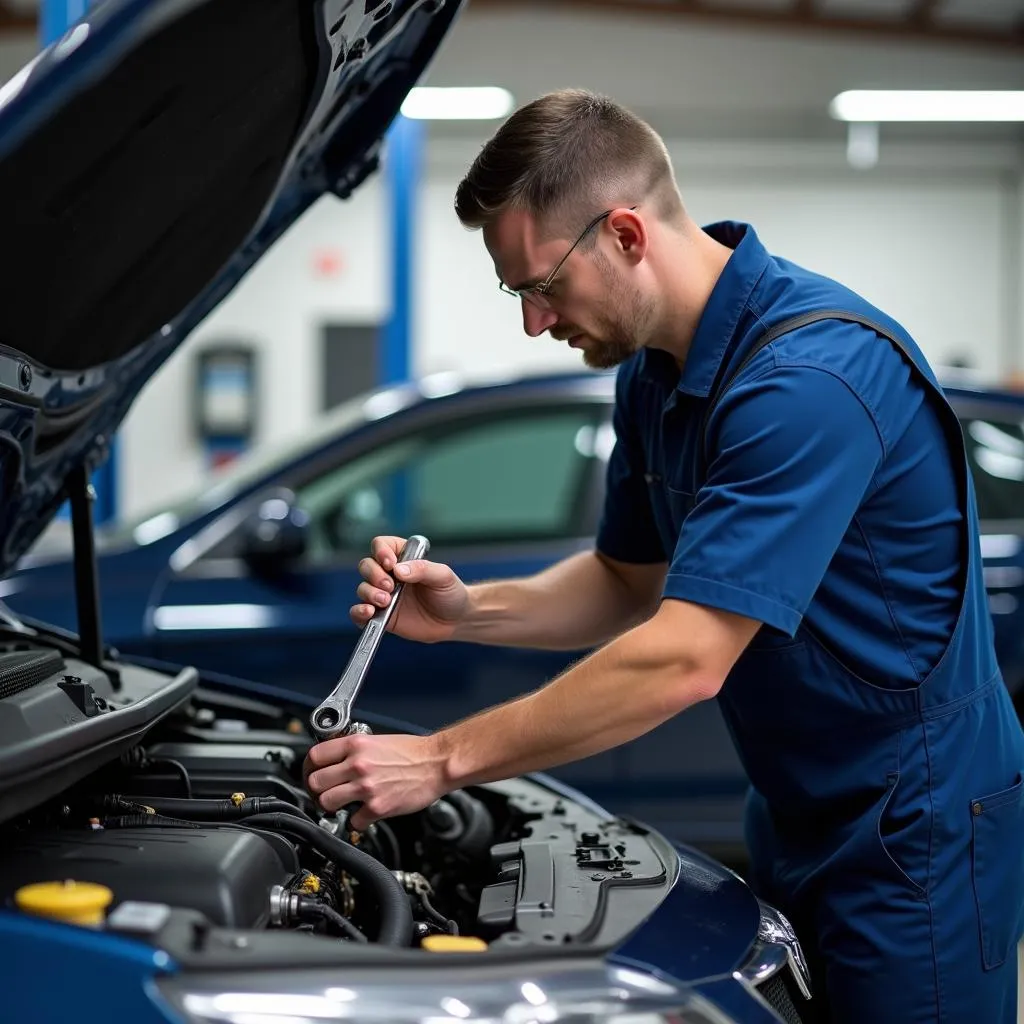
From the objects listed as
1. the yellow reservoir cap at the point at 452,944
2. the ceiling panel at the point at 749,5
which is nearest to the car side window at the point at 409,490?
the yellow reservoir cap at the point at 452,944

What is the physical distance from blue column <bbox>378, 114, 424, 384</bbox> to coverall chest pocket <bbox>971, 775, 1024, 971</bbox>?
19.4 feet

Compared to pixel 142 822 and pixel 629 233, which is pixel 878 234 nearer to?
pixel 629 233

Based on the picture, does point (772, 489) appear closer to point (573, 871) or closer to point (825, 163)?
point (573, 871)

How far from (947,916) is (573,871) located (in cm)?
47

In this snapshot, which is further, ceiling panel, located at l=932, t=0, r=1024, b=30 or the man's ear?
ceiling panel, located at l=932, t=0, r=1024, b=30

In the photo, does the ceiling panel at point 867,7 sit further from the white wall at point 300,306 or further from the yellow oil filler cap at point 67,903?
the yellow oil filler cap at point 67,903

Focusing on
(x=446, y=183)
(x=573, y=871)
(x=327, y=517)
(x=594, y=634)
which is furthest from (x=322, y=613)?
(x=446, y=183)

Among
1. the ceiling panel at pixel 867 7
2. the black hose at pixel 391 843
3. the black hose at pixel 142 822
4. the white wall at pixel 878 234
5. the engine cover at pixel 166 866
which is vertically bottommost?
the black hose at pixel 391 843

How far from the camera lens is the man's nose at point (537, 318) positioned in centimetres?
167

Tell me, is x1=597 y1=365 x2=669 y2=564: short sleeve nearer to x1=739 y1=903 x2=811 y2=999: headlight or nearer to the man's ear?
the man's ear

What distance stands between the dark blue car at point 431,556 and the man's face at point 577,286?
164cm

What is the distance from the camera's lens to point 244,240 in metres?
1.91

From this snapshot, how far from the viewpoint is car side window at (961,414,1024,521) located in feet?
11.7

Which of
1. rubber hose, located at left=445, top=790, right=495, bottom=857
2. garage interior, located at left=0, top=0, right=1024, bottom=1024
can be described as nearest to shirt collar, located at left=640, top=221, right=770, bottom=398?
rubber hose, located at left=445, top=790, right=495, bottom=857
